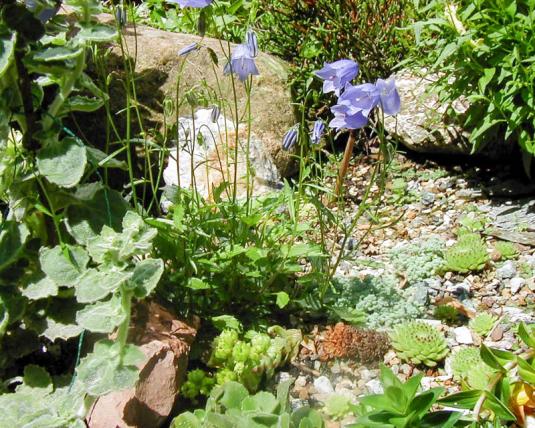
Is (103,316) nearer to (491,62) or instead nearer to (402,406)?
(402,406)

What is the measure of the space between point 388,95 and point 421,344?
0.96 m

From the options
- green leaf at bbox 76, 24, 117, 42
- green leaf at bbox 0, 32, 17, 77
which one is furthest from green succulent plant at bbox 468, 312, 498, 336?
green leaf at bbox 0, 32, 17, 77

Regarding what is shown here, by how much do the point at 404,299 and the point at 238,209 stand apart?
0.85m

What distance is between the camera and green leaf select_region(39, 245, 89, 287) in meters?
2.33

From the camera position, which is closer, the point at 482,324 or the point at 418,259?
the point at 482,324

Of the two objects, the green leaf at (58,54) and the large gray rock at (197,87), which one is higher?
the green leaf at (58,54)

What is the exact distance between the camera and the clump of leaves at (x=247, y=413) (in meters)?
2.11

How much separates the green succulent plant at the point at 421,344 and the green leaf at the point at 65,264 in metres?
1.25

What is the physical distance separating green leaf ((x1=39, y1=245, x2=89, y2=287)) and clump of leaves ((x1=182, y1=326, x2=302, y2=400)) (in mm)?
585

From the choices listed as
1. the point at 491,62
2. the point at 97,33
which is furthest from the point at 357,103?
the point at 491,62

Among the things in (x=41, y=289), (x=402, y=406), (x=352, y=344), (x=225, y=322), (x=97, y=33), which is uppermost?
(x=97, y=33)

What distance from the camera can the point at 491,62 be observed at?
3.68 m

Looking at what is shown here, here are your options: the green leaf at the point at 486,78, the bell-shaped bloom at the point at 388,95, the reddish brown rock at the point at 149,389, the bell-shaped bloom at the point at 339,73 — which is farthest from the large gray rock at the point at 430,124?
the reddish brown rock at the point at 149,389

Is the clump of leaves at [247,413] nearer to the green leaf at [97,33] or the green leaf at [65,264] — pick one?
the green leaf at [65,264]
